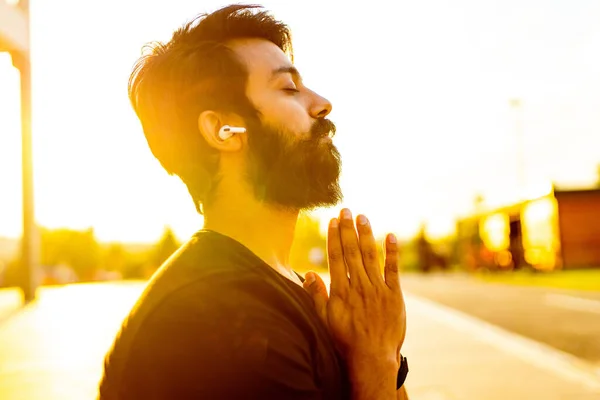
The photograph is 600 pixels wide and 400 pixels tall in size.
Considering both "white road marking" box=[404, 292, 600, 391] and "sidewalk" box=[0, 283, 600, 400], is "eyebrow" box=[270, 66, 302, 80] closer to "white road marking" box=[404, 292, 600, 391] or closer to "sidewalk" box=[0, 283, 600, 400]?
"sidewalk" box=[0, 283, 600, 400]

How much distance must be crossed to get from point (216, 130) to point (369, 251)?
447mm

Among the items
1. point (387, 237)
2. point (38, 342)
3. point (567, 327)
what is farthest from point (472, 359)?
point (387, 237)

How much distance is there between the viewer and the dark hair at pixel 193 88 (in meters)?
1.59

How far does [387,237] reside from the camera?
62.9 inches

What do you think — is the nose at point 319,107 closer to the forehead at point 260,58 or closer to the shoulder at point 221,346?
the forehead at point 260,58

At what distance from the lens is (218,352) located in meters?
A: 1.24

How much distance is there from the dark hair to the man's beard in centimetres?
8

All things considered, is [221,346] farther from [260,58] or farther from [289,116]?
[260,58]

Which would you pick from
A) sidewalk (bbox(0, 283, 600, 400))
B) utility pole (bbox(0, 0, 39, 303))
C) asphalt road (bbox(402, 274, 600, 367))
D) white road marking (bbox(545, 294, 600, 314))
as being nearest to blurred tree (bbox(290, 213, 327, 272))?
asphalt road (bbox(402, 274, 600, 367))

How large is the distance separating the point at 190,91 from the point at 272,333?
63cm

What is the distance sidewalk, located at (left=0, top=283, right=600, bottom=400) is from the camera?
19.0 feet

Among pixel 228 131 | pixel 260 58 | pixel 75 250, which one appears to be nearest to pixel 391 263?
pixel 228 131

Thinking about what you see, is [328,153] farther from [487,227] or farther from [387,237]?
[487,227]

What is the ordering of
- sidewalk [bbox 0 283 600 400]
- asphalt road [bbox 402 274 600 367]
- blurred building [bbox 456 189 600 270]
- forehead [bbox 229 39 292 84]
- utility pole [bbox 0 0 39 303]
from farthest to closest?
blurred building [bbox 456 189 600 270]
utility pole [bbox 0 0 39 303]
asphalt road [bbox 402 274 600 367]
sidewalk [bbox 0 283 600 400]
forehead [bbox 229 39 292 84]
